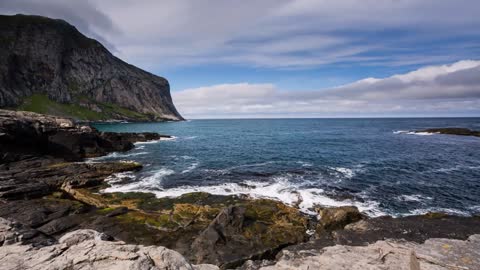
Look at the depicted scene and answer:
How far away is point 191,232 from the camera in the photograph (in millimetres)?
19562

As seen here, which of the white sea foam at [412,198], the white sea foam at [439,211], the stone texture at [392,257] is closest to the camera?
the stone texture at [392,257]

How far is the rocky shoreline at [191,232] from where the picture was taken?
9.01 meters

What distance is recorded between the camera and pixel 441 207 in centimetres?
2684

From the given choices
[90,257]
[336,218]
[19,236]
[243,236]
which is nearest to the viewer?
[90,257]

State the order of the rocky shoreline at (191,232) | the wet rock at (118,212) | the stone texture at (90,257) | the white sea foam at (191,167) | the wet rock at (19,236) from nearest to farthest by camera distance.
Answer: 1. the stone texture at (90,257)
2. the rocky shoreline at (191,232)
3. the wet rock at (19,236)
4. the wet rock at (118,212)
5. the white sea foam at (191,167)

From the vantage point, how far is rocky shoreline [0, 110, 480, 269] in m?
9.01

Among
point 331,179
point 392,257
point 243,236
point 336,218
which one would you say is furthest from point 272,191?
point 392,257

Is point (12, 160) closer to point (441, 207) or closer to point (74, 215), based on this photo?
point (74, 215)

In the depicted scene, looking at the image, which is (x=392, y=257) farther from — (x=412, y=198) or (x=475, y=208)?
(x=475, y=208)

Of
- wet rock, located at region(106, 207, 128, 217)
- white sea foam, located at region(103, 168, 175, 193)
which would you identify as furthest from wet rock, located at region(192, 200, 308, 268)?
white sea foam, located at region(103, 168, 175, 193)

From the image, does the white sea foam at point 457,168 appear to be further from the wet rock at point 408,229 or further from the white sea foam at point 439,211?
the wet rock at point 408,229

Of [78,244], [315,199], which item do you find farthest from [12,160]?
[315,199]

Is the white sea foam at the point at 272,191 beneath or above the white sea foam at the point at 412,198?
beneath

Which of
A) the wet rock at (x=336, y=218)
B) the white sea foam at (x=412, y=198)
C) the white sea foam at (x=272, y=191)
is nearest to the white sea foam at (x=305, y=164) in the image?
the white sea foam at (x=272, y=191)
